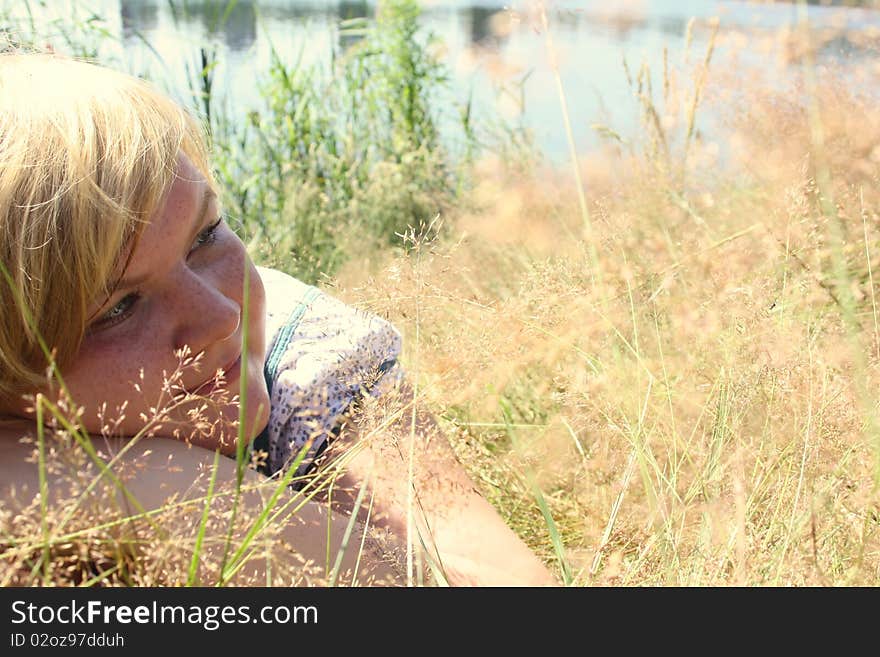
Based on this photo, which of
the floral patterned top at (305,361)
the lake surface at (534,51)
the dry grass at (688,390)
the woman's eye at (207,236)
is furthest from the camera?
the lake surface at (534,51)

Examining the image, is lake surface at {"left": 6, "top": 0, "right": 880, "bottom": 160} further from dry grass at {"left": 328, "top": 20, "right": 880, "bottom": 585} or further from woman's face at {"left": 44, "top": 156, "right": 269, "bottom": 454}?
woman's face at {"left": 44, "top": 156, "right": 269, "bottom": 454}

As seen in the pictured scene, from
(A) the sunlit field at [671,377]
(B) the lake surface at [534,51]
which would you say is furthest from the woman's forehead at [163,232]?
(B) the lake surface at [534,51]

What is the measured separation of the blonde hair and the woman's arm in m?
0.37

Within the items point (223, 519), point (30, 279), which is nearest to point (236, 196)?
point (30, 279)

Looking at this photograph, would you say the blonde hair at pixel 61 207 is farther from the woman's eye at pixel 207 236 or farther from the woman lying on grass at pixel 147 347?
the woman's eye at pixel 207 236

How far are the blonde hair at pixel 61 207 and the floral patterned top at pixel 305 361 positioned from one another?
1.21ft

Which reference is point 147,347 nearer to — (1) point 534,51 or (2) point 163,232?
(2) point 163,232

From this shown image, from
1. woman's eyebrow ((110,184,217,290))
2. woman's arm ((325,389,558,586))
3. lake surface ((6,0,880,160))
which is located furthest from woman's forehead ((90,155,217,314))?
lake surface ((6,0,880,160))

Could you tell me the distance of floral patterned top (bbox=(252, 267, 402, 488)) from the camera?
4.95ft

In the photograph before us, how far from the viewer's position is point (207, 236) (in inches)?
52.7

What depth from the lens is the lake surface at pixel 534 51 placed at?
2.57 metres

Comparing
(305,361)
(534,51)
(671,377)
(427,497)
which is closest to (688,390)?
(671,377)
